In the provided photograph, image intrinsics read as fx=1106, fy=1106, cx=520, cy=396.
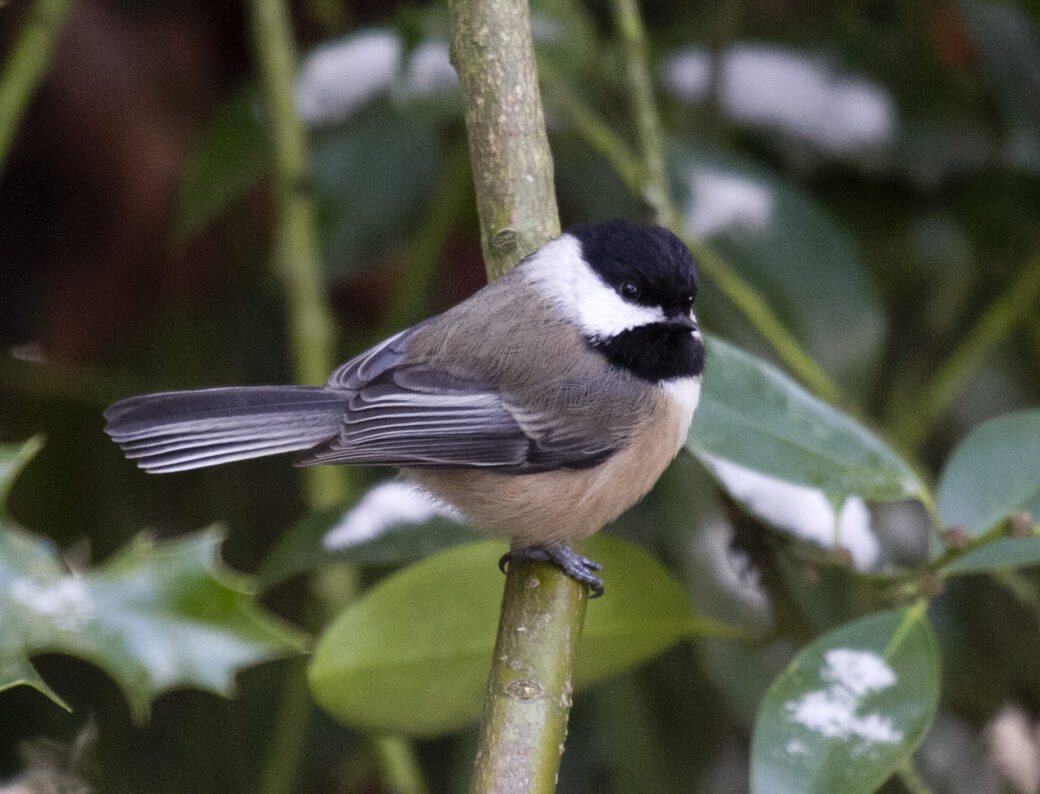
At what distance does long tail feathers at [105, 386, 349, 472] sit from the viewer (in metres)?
1.40

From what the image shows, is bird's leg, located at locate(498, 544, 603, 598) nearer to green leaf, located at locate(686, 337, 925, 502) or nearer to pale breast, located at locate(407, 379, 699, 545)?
pale breast, located at locate(407, 379, 699, 545)

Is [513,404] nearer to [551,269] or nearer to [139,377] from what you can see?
[551,269]

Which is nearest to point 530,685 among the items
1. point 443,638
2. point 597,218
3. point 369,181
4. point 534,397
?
point 443,638

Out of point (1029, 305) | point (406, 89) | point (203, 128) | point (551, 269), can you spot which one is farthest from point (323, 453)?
point (1029, 305)

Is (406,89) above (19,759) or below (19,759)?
above

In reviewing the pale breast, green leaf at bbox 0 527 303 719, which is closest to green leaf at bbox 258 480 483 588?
the pale breast

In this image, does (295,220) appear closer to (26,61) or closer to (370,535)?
(26,61)

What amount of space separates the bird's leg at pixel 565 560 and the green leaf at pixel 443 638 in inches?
1.0

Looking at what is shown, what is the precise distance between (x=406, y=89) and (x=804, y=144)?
2.42 feet

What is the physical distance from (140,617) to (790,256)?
120 centimetres

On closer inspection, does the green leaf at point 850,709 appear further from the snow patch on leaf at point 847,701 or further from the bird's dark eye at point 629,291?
the bird's dark eye at point 629,291

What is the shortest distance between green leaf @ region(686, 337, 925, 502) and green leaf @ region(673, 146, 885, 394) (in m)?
0.43

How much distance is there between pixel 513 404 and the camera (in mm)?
1534

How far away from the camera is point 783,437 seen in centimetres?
133
